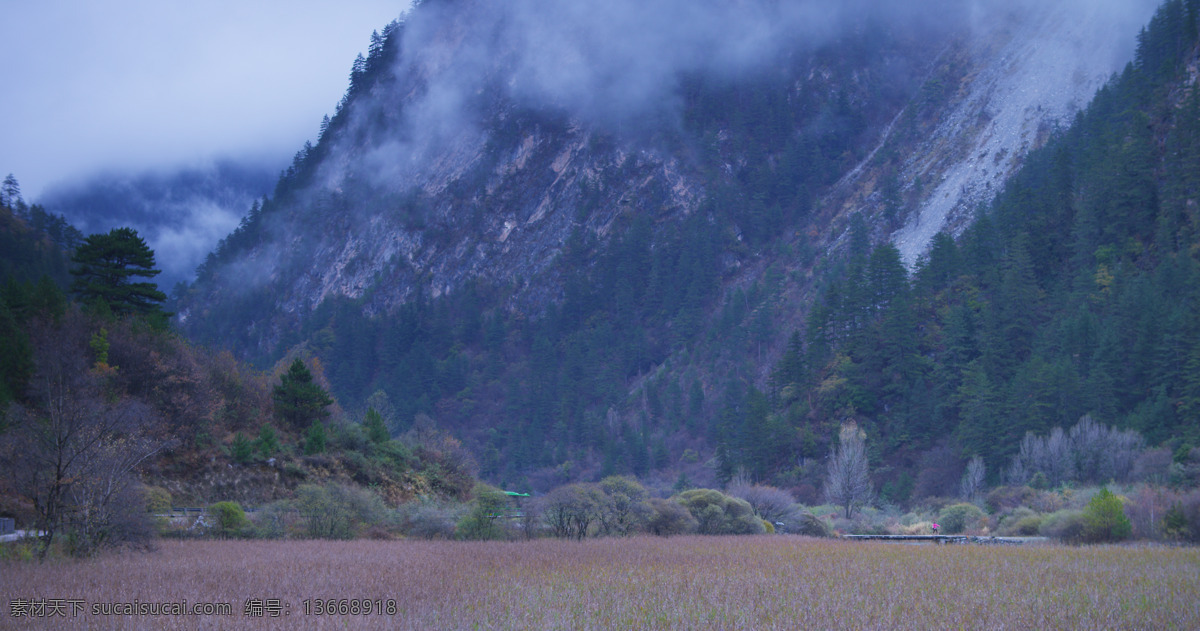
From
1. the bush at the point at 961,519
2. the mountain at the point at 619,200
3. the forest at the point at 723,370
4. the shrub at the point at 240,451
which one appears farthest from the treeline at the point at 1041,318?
the shrub at the point at 240,451

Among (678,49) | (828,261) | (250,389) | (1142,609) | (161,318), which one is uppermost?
(678,49)

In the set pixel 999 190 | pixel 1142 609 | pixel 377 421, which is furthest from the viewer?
pixel 999 190

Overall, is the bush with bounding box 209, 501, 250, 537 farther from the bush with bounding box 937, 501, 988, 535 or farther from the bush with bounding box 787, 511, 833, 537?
the bush with bounding box 937, 501, 988, 535

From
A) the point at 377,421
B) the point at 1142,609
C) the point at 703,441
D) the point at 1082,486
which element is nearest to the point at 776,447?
the point at 703,441

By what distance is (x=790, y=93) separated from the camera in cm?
11062

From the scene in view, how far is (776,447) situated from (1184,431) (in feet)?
87.1

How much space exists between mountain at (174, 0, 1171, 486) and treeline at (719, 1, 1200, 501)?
421cm

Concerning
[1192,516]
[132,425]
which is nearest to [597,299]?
[1192,516]

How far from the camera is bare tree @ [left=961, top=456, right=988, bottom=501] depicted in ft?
134

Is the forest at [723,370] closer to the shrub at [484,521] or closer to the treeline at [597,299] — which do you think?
the shrub at [484,521]

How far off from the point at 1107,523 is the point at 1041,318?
3167 centimetres

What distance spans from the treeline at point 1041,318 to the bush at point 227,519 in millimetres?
37410

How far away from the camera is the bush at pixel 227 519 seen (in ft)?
78.4

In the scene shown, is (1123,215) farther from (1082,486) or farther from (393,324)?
(393,324)
